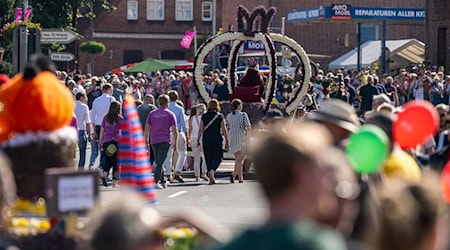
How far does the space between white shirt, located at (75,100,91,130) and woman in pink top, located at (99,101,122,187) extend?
961mm

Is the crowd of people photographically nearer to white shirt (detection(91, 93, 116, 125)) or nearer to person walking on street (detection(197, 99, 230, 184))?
person walking on street (detection(197, 99, 230, 184))

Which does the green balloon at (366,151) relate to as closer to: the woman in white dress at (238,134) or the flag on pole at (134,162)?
the flag on pole at (134,162)

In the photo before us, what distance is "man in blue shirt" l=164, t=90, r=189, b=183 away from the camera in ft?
73.2

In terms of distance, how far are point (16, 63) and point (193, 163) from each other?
499 centimetres

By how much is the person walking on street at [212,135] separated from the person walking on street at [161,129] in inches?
41.6

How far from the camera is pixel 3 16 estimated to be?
40.3 m

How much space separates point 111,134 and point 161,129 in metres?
0.92

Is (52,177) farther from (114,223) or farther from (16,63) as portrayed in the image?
(16,63)

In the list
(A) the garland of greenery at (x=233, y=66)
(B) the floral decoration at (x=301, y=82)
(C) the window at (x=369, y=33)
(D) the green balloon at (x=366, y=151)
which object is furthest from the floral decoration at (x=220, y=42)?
(C) the window at (x=369, y=33)

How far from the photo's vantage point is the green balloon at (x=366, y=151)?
7.16m

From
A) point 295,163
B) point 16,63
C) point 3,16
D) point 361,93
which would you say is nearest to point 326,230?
point 295,163

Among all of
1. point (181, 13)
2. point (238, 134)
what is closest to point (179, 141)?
point (238, 134)

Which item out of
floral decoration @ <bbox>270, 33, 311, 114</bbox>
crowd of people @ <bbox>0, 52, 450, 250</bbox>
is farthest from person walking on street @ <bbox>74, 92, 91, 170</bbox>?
crowd of people @ <bbox>0, 52, 450, 250</bbox>

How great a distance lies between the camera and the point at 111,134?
21.0 metres
